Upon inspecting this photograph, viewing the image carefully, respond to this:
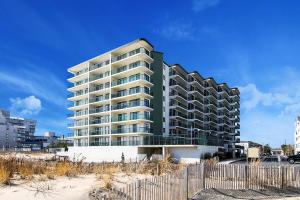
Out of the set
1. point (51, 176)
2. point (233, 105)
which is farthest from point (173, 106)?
point (51, 176)

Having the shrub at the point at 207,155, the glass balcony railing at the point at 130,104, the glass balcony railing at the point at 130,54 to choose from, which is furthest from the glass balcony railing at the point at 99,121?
the shrub at the point at 207,155

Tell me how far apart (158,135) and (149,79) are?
37.5 feet

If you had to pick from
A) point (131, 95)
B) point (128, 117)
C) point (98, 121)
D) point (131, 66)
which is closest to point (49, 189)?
point (131, 95)

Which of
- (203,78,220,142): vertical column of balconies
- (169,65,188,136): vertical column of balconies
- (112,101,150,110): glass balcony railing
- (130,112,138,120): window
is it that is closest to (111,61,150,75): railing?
(112,101,150,110): glass balcony railing

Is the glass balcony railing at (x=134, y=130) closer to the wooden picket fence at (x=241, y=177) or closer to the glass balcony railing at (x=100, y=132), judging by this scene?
the glass balcony railing at (x=100, y=132)

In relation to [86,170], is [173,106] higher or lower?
higher

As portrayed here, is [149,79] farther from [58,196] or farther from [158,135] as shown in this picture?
[58,196]

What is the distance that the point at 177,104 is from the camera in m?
81.4

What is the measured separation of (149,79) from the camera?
71.6 metres

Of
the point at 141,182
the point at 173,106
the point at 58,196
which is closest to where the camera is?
the point at 141,182

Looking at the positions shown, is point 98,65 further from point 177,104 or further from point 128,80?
point 177,104

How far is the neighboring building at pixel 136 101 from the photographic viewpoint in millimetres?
69625

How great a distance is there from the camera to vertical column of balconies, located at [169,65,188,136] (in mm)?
79375

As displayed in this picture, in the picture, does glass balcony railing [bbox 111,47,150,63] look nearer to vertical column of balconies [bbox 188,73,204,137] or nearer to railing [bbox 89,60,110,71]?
railing [bbox 89,60,110,71]
